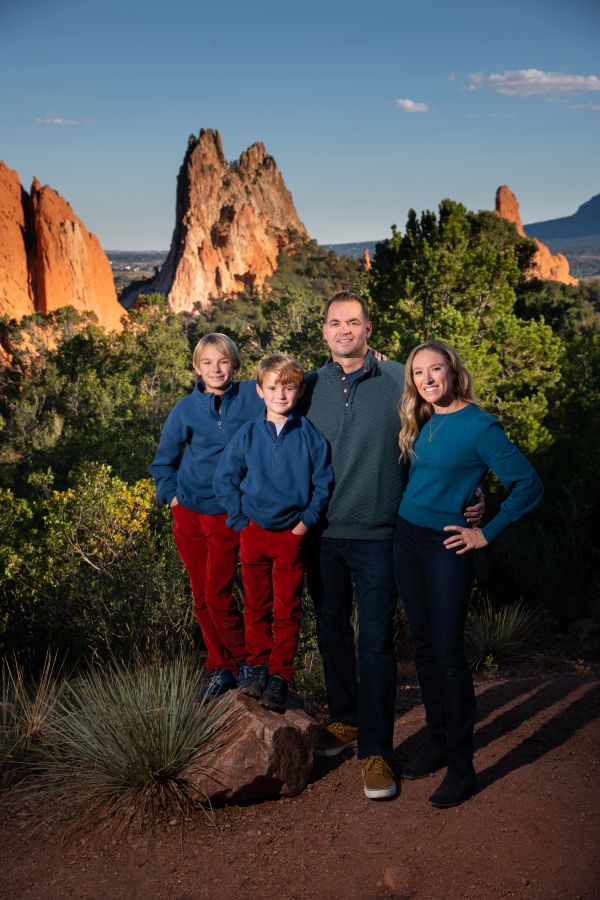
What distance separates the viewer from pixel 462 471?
3.63 m

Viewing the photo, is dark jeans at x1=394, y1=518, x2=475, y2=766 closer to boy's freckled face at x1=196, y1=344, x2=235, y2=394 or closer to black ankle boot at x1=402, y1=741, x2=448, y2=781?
black ankle boot at x1=402, y1=741, x2=448, y2=781

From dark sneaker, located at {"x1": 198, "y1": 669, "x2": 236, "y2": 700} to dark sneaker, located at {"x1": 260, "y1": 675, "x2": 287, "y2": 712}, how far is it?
0.33 meters

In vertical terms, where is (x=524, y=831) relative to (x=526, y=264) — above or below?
below

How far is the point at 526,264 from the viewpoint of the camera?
3572cm

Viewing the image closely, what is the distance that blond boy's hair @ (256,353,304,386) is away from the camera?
3894mm

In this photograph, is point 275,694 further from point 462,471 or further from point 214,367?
point 214,367

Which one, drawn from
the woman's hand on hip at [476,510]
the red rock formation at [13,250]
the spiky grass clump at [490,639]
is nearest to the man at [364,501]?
the woman's hand on hip at [476,510]

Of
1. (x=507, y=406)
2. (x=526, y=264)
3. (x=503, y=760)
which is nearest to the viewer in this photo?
(x=503, y=760)

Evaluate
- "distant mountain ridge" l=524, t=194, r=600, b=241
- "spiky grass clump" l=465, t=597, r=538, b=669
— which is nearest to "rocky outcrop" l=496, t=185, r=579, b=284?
"distant mountain ridge" l=524, t=194, r=600, b=241

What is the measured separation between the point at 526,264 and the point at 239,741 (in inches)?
1372

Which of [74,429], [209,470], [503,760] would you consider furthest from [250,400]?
[74,429]

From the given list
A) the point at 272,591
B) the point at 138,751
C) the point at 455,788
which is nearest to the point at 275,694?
the point at 272,591

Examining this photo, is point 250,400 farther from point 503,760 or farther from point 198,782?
point 503,760

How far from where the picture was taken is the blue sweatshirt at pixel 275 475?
12.8ft
